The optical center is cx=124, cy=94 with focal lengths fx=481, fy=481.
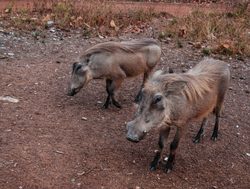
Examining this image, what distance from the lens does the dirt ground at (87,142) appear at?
4.41 meters

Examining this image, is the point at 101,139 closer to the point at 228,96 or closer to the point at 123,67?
the point at 123,67

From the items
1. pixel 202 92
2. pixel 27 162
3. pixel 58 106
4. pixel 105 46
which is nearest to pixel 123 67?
pixel 105 46

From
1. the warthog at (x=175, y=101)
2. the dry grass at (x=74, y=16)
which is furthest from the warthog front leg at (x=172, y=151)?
the dry grass at (x=74, y=16)

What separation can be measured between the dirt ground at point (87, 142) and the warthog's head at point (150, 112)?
55cm

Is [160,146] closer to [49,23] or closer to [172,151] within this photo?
[172,151]

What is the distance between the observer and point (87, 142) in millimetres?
4965

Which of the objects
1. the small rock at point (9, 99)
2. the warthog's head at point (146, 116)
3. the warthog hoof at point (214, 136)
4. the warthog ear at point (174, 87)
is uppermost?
the warthog ear at point (174, 87)

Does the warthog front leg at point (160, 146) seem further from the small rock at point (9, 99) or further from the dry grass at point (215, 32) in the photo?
the dry grass at point (215, 32)

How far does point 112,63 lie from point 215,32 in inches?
160

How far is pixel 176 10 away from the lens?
1245 cm

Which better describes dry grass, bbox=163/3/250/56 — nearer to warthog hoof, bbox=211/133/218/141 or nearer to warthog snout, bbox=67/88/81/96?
warthog hoof, bbox=211/133/218/141

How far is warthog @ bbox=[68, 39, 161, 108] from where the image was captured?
566 cm

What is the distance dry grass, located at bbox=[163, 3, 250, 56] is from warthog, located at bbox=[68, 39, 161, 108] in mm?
2336

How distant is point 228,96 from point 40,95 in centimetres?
252
